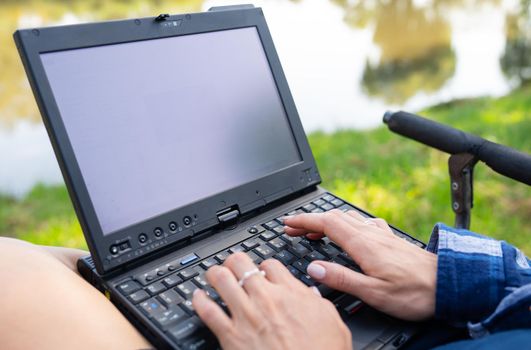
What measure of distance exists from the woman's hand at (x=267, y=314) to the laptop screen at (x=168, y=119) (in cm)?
23

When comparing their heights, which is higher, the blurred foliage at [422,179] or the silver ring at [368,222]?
the silver ring at [368,222]

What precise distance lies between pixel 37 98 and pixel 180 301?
40cm

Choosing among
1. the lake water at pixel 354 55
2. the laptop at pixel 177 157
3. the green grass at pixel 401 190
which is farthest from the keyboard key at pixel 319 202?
the lake water at pixel 354 55

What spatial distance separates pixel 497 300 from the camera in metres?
0.88

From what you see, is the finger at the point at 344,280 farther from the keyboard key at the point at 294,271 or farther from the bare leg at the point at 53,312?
the bare leg at the point at 53,312

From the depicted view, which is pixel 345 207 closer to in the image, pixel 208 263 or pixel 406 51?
pixel 208 263

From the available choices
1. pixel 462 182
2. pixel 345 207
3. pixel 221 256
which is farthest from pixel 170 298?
pixel 462 182

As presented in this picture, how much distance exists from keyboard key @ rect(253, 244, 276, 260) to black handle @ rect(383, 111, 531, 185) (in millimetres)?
502

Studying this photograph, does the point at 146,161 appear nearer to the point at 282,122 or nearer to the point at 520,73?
the point at 282,122

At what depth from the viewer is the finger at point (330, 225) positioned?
3.14ft

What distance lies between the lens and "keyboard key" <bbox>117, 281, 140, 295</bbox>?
88 cm

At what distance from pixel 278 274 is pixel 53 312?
0.34m

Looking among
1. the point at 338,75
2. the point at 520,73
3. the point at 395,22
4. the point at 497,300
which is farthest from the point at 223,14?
the point at 395,22

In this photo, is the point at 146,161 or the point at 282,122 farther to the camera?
the point at 282,122
